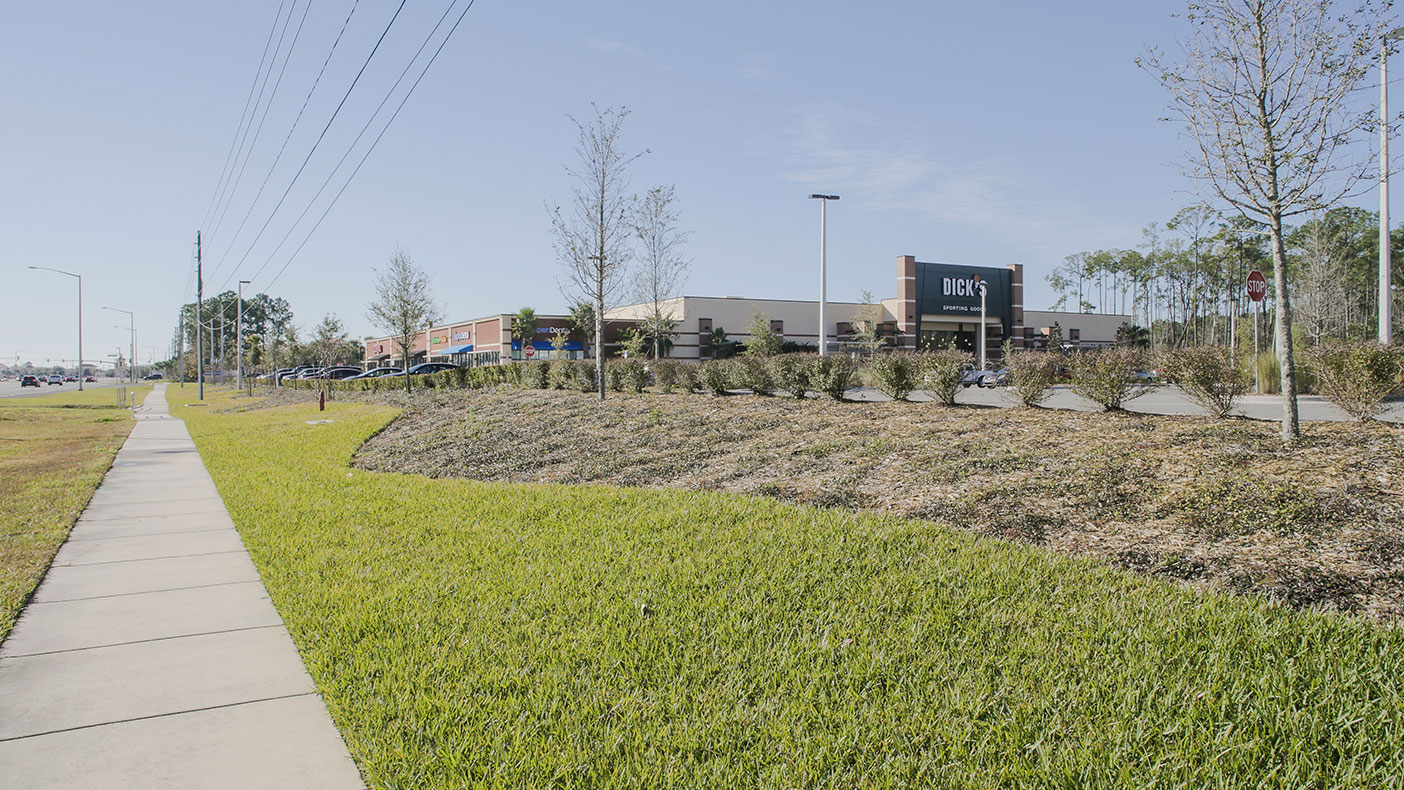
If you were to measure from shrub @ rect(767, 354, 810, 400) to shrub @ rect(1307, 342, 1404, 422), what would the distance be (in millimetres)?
8106

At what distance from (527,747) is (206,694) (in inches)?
72.7

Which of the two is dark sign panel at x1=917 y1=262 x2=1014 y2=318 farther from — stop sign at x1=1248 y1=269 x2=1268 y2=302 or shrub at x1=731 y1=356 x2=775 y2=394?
stop sign at x1=1248 y1=269 x2=1268 y2=302

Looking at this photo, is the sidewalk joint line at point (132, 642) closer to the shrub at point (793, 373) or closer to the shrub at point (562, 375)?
the shrub at point (793, 373)

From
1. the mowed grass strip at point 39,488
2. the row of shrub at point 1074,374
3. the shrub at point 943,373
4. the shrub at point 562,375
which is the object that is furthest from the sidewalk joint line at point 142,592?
the shrub at point 562,375

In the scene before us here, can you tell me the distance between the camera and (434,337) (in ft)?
270

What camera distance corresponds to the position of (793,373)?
15492 mm

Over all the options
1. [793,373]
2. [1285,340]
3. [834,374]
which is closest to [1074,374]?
[1285,340]

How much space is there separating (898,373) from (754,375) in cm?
434

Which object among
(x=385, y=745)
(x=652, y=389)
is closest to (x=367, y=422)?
(x=652, y=389)

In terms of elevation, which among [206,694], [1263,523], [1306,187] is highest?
[1306,187]

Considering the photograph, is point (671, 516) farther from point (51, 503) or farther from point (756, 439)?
point (51, 503)

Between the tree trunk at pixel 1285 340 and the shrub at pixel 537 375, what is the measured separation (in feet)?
68.4

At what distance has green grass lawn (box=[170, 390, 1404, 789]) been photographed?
3059 millimetres

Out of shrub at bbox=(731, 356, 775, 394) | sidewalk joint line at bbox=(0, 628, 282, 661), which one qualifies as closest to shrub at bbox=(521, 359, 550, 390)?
shrub at bbox=(731, 356, 775, 394)
